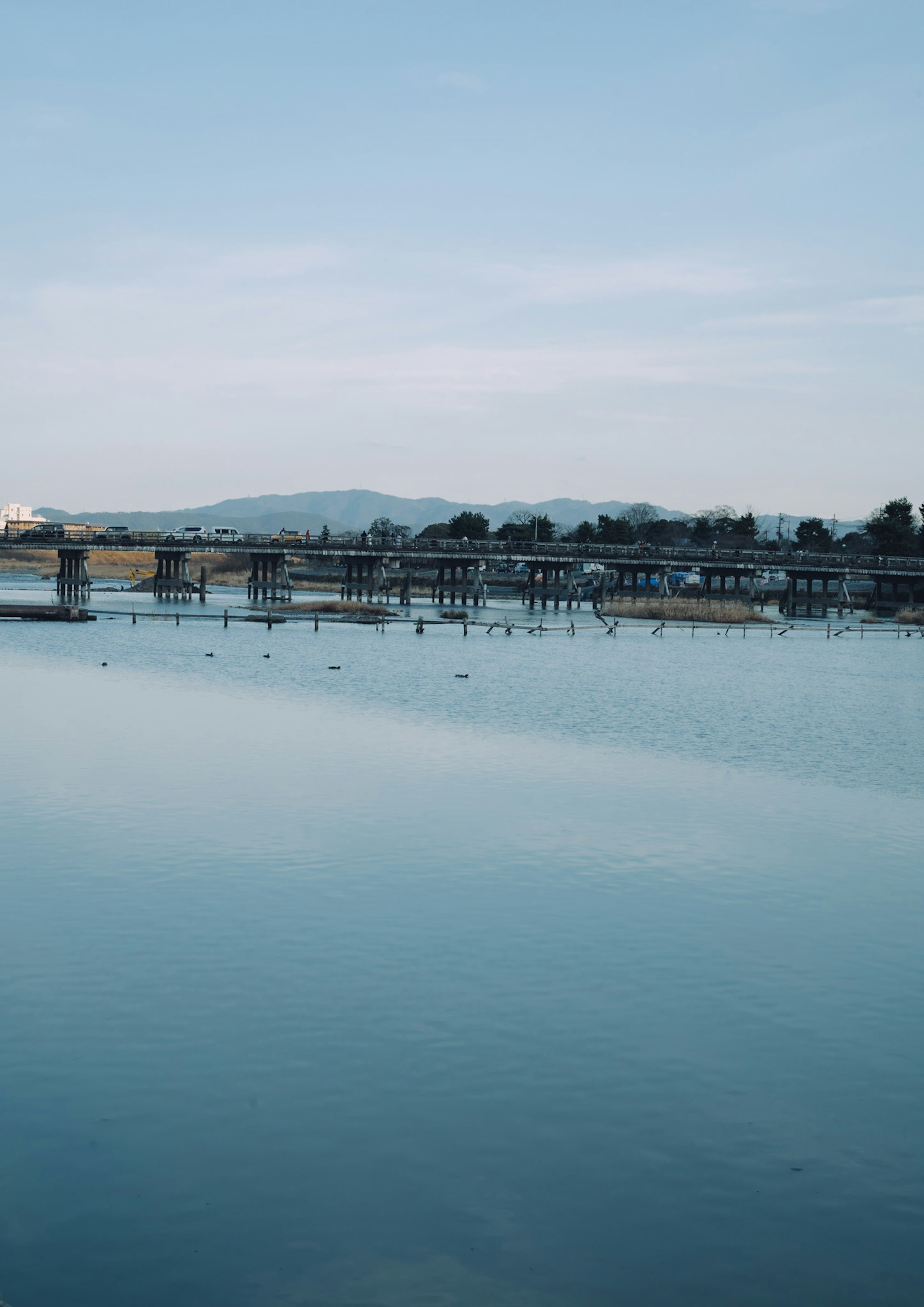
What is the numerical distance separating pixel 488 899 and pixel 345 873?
9.12 feet

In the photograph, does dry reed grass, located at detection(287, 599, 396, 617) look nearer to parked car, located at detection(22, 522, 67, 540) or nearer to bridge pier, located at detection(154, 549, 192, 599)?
bridge pier, located at detection(154, 549, 192, 599)

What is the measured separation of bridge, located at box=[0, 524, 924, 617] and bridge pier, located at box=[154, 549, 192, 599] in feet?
0.63

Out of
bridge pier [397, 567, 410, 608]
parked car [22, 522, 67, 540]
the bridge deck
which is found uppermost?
parked car [22, 522, 67, 540]

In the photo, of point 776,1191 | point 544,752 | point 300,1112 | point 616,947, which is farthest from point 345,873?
point 544,752

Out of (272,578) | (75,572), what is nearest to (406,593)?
(272,578)

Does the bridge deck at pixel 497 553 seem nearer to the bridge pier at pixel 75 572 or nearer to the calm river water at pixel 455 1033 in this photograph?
the bridge pier at pixel 75 572

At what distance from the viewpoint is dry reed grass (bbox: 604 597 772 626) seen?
121000 millimetres

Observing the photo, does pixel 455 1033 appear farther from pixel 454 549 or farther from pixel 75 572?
pixel 75 572

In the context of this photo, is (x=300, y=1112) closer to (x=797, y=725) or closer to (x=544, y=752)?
(x=544, y=752)

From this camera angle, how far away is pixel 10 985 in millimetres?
14273

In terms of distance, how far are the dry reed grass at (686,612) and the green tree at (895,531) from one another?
4573 centimetres

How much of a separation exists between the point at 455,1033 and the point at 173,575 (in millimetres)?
130771

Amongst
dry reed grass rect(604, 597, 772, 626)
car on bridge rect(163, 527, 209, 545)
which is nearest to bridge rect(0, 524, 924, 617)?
car on bridge rect(163, 527, 209, 545)

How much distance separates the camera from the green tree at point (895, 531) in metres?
174
